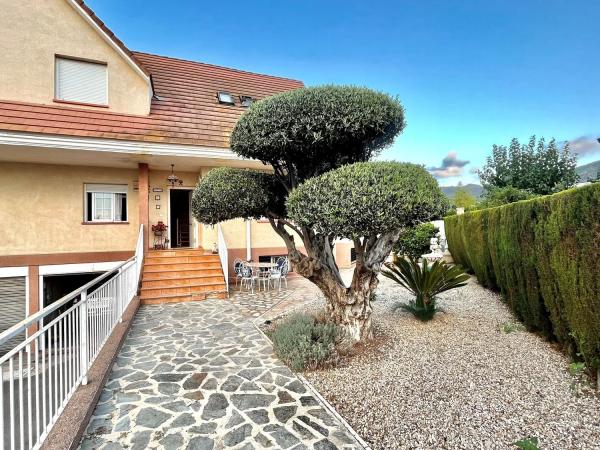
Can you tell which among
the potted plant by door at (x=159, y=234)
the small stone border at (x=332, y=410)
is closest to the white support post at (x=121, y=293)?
the small stone border at (x=332, y=410)

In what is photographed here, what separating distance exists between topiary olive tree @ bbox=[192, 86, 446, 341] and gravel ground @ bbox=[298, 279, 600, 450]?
2.85 ft

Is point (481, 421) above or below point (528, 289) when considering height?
below

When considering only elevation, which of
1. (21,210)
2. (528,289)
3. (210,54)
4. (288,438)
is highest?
(210,54)

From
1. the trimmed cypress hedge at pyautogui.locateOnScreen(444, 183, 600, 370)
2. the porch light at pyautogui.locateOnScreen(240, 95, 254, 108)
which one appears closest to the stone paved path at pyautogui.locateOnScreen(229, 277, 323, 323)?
the trimmed cypress hedge at pyautogui.locateOnScreen(444, 183, 600, 370)

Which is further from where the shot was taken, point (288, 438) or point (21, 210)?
point (21, 210)

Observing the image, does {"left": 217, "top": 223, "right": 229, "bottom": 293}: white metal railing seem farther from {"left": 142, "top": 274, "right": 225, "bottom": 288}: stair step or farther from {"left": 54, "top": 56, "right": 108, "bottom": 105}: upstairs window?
{"left": 54, "top": 56, "right": 108, "bottom": 105}: upstairs window

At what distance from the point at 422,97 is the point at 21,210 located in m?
14.7

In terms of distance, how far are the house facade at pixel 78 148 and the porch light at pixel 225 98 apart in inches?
39.4

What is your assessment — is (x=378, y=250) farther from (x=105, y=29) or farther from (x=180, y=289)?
(x=105, y=29)

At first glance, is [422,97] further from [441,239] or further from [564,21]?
[441,239]

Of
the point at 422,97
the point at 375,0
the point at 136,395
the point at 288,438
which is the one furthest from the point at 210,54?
the point at 288,438

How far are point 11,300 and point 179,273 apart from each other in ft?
15.5

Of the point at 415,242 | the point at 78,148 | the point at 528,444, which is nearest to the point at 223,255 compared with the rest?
the point at 78,148

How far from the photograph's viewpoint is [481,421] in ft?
9.75
